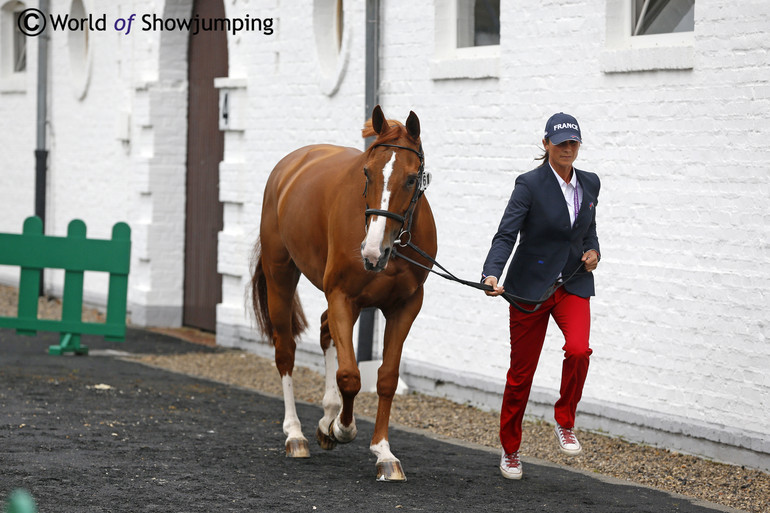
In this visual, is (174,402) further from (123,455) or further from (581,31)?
(581,31)

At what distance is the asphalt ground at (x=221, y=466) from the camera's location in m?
6.25

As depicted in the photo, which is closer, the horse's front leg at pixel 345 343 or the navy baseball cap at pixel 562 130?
the navy baseball cap at pixel 562 130

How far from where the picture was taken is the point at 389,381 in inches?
273

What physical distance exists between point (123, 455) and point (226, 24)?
7.49 meters

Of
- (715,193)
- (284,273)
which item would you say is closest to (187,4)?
(284,273)

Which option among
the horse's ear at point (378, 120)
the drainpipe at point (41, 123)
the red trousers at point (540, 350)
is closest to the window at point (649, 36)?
the red trousers at point (540, 350)

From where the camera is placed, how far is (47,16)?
56.6ft

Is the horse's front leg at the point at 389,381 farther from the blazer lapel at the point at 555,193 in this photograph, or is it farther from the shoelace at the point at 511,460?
the blazer lapel at the point at 555,193

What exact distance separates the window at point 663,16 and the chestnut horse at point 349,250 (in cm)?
228

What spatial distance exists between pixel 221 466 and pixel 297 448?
2.01 ft

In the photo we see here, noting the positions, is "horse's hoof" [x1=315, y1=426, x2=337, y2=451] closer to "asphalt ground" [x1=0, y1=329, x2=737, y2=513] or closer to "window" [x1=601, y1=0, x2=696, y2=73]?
"asphalt ground" [x1=0, y1=329, x2=737, y2=513]

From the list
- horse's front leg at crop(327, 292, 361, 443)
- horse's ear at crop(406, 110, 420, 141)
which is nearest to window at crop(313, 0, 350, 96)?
horse's front leg at crop(327, 292, 361, 443)
